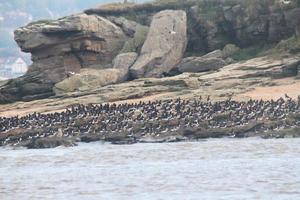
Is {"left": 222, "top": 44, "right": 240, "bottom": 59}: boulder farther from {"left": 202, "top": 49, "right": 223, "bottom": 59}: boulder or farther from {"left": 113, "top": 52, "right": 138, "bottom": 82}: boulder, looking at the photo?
{"left": 113, "top": 52, "right": 138, "bottom": 82}: boulder

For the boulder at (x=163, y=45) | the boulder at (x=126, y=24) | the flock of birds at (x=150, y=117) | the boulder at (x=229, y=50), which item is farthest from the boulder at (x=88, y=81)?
the flock of birds at (x=150, y=117)

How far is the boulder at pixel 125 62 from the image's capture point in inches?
2783

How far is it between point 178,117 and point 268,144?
8.21 m

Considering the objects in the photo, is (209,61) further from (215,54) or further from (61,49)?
(61,49)

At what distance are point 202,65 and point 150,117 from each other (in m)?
19.5

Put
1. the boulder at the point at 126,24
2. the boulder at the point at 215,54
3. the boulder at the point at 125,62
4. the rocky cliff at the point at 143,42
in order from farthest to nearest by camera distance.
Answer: the boulder at the point at 126,24 < the boulder at the point at 125,62 < the boulder at the point at 215,54 < the rocky cliff at the point at 143,42

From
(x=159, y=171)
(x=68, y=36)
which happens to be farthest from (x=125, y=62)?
(x=159, y=171)

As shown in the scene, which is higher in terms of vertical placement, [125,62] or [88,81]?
[125,62]

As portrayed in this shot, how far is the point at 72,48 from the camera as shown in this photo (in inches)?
2926

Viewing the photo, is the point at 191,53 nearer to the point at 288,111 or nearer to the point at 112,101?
the point at 112,101

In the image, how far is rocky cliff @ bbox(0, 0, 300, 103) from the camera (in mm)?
69688

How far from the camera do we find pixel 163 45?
72.1m

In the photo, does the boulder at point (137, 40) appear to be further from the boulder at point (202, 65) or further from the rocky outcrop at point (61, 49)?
the boulder at point (202, 65)

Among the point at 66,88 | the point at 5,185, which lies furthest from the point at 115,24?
the point at 5,185
